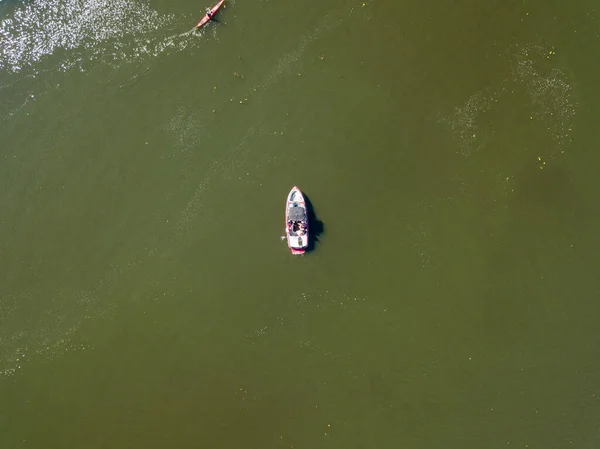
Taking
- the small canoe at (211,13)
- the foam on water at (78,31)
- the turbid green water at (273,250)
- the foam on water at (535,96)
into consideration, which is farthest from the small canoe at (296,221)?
the foam on water at (78,31)

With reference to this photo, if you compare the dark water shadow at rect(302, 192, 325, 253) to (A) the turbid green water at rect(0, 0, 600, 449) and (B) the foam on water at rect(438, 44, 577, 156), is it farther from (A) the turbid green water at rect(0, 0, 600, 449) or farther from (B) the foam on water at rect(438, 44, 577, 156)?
(B) the foam on water at rect(438, 44, 577, 156)

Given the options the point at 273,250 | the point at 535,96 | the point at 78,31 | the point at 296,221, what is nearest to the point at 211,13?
the point at 78,31

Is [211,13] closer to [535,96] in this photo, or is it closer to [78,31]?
[78,31]

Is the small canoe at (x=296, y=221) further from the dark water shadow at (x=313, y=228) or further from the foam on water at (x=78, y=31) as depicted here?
the foam on water at (x=78, y=31)

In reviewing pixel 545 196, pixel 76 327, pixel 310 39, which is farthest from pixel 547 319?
pixel 76 327

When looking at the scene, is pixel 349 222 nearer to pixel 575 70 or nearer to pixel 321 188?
pixel 321 188
